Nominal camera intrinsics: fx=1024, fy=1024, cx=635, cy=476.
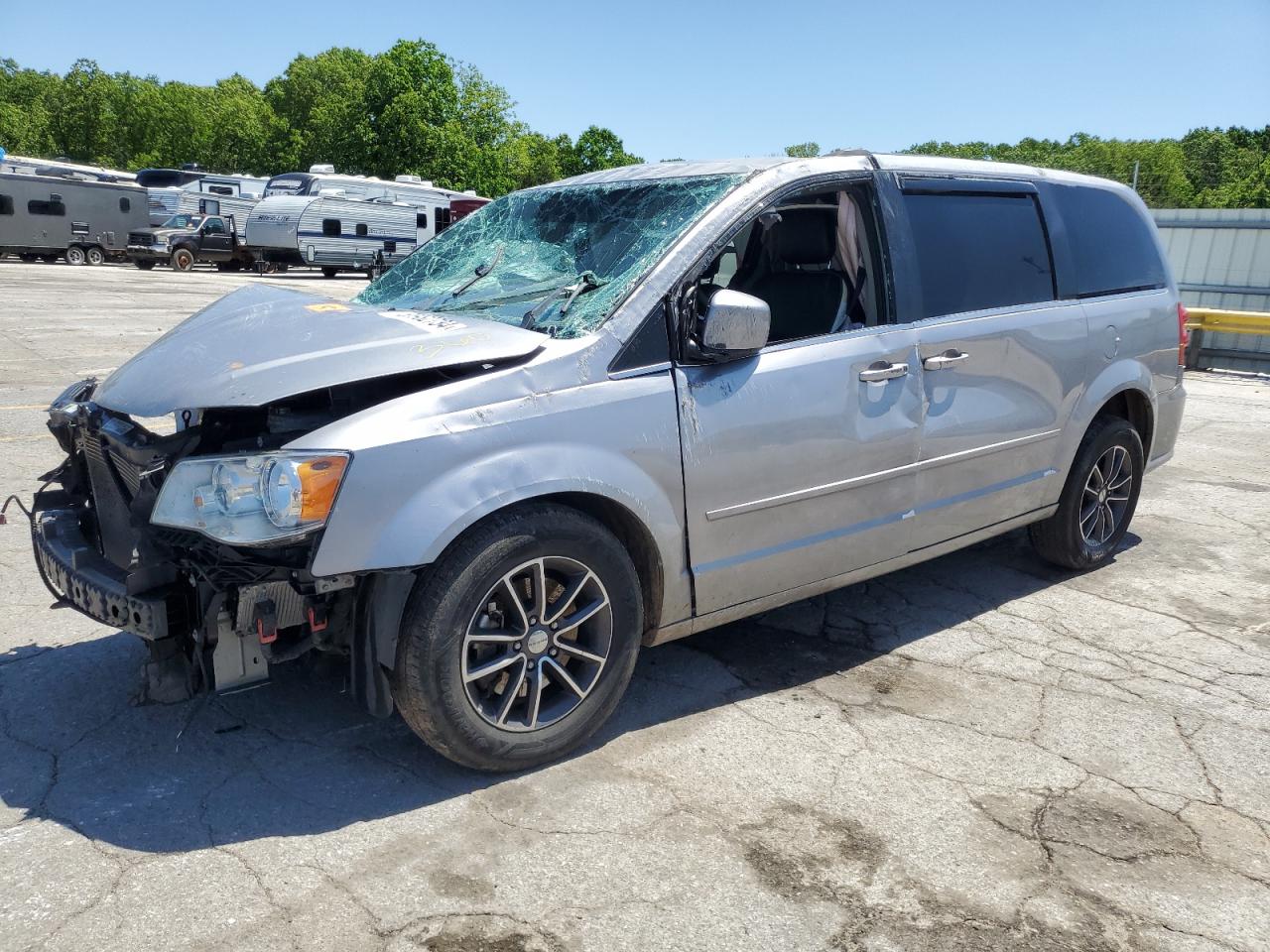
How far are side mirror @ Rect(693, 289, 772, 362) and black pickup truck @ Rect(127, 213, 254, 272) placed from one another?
1248 inches

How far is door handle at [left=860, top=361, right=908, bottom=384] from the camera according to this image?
3.87 m

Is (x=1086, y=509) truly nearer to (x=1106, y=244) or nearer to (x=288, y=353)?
(x=1106, y=244)

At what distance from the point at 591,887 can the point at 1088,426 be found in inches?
143

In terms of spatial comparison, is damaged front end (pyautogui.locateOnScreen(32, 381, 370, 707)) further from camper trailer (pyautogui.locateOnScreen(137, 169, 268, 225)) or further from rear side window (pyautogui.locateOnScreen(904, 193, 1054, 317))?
camper trailer (pyautogui.locateOnScreen(137, 169, 268, 225))

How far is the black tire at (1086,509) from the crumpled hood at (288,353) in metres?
3.12

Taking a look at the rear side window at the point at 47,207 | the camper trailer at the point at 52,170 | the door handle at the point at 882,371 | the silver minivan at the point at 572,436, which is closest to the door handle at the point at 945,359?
the silver minivan at the point at 572,436

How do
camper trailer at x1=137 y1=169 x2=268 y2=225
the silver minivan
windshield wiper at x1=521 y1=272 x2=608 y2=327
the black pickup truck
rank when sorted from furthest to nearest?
camper trailer at x1=137 y1=169 x2=268 y2=225, the black pickup truck, windshield wiper at x1=521 y1=272 x2=608 y2=327, the silver minivan

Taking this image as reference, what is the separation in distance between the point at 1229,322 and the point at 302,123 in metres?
95.5

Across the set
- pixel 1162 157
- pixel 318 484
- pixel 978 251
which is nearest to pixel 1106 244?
pixel 978 251

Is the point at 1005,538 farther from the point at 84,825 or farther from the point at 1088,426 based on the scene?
the point at 84,825

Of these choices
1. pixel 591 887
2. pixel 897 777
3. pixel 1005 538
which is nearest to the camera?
pixel 591 887

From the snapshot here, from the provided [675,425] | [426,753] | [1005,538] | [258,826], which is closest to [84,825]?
[258,826]

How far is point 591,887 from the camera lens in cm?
268

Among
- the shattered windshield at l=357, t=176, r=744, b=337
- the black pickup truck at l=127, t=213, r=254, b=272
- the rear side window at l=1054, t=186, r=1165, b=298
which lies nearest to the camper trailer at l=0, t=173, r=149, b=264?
the black pickup truck at l=127, t=213, r=254, b=272
